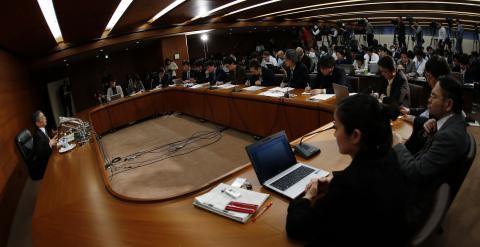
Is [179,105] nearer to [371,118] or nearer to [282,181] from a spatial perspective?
[282,181]

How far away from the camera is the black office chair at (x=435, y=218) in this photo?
3.03 feet

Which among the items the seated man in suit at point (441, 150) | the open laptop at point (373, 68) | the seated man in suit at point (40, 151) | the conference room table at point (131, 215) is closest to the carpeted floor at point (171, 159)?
the conference room table at point (131, 215)

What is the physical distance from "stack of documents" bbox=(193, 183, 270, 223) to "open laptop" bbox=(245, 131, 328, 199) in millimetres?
126

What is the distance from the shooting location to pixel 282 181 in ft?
5.74

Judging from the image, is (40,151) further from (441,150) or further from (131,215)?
(441,150)

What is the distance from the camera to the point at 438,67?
2.50 m

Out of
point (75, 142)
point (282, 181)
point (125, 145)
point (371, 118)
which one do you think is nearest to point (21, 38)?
point (125, 145)

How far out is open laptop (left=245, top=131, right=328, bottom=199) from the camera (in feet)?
5.58

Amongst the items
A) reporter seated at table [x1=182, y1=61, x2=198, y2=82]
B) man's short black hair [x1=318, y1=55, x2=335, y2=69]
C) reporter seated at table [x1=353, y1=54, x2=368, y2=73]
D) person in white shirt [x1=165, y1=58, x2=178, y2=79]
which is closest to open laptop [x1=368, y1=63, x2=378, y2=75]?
reporter seated at table [x1=353, y1=54, x2=368, y2=73]

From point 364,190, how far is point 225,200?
86 cm

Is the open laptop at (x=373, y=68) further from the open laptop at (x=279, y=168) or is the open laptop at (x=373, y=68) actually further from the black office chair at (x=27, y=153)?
the black office chair at (x=27, y=153)

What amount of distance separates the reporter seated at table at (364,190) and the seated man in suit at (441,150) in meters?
0.45

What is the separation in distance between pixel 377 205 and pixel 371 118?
11.7 inches

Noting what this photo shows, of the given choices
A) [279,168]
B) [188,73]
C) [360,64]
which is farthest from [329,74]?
[188,73]
